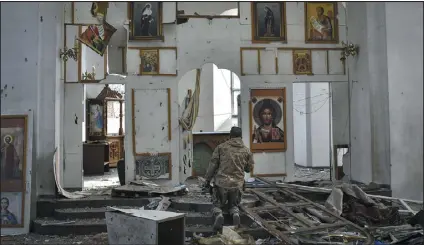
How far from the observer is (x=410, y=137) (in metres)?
8.57

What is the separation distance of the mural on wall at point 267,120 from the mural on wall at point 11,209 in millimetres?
5780

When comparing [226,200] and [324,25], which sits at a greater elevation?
[324,25]

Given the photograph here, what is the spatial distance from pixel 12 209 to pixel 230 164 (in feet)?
14.1

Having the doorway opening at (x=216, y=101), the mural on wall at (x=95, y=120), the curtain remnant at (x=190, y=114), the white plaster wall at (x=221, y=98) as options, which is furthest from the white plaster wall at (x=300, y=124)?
the mural on wall at (x=95, y=120)

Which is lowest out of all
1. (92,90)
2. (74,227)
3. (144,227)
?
(74,227)

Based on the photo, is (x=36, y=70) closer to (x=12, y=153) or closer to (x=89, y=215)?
(x=12, y=153)

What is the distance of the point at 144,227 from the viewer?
17.2 feet

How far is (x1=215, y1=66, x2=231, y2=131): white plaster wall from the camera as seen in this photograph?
57.4ft

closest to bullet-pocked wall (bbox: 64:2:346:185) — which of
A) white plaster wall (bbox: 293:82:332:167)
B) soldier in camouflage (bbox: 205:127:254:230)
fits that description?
soldier in camouflage (bbox: 205:127:254:230)

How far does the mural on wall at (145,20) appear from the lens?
1019 centimetres

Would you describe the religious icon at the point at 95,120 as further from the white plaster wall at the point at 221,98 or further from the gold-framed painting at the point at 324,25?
the gold-framed painting at the point at 324,25

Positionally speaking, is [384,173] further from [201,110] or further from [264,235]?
[201,110]

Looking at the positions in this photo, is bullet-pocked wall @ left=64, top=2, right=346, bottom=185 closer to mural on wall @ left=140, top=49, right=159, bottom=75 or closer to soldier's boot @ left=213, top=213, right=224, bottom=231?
mural on wall @ left=140, top=49, right=159, bottom=75

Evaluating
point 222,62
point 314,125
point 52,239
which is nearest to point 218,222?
point 52,239
